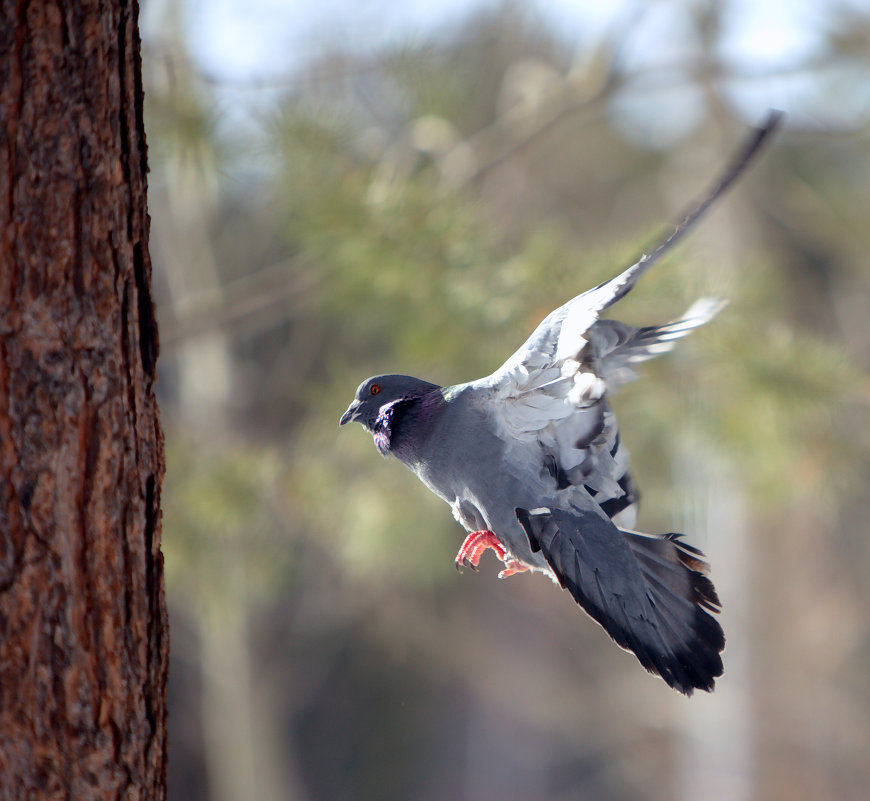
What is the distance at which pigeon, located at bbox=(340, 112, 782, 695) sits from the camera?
105 cm

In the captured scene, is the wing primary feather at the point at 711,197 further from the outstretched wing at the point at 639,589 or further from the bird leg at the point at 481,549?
the bird leg at the point at 481,549

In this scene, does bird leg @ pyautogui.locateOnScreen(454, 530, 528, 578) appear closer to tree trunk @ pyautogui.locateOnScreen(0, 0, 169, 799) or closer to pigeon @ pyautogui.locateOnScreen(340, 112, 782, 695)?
pigeon @ pyautogui.locateOnScreen(340, 112, 782, 695)

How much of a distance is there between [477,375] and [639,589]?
127 centimetres

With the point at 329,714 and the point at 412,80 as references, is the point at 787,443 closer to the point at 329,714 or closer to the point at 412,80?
the point at 412,80

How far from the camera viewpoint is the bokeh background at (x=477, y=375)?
215cm

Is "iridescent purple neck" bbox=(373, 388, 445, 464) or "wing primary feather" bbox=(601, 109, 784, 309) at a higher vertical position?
"wing primary feather" bbox=(601, 109, 784, 309)

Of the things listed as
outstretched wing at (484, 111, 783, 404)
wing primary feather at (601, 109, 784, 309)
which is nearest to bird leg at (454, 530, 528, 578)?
outstretched wing at (484, 111, 783, 404)

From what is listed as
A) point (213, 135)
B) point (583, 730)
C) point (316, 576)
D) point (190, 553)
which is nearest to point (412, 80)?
point (213, 135)

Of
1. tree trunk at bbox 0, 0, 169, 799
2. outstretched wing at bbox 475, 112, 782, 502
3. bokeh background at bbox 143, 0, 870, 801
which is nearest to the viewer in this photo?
tree trunk at bbox 0, 0, 169, 799

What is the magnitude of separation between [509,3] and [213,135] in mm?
1977

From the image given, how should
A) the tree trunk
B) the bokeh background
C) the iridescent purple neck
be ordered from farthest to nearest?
the bokeh background, the iridescent purple neck, the tree trunk

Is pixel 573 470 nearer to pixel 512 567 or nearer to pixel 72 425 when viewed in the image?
pixel 512 567

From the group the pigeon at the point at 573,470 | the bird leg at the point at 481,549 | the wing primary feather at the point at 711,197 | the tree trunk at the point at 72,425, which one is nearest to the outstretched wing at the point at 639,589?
the pigeon at the point at 573,470

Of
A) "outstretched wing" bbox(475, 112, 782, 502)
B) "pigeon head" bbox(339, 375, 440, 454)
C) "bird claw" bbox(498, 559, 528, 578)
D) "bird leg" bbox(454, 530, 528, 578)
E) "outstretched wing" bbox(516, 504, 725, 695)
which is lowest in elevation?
"outstretched wing" bbox(516, 504, 725, 695)
